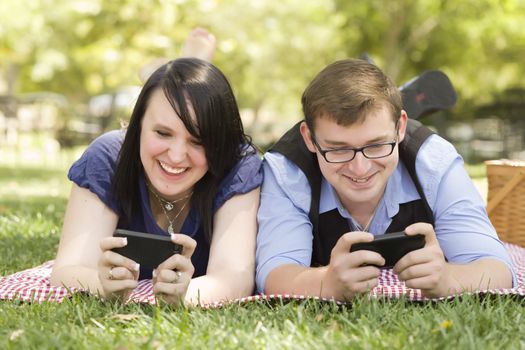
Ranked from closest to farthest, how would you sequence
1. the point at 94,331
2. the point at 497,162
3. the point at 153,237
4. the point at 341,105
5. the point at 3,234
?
the point at 94,331, the point at 153,237, the point at 341,105, the point at 497,162, the point at 3,234

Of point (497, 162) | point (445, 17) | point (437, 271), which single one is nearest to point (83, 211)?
point (437, 271)

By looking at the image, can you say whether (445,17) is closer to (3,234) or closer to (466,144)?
(466,144)

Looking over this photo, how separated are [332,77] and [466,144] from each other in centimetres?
1477

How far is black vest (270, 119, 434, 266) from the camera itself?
3.55 m

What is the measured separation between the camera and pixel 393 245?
2.89 m

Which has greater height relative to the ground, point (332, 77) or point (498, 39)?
point (498, 39)

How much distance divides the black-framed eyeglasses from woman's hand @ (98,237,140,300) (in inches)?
36.5

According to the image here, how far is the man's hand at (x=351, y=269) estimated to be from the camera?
9.41 ft

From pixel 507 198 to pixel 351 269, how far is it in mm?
2385

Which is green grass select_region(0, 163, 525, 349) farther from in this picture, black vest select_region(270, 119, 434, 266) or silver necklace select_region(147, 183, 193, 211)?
Result: silver necklace select_region(147, 183, 193, 211)

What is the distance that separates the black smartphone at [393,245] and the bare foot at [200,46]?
11.4 feet

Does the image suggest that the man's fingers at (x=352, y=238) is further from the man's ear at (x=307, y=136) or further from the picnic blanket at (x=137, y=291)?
the man's ear at (x=307, y=136)

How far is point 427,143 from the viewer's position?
11.9 ft

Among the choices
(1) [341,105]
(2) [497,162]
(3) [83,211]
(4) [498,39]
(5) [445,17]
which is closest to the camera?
(1) [341,105]
